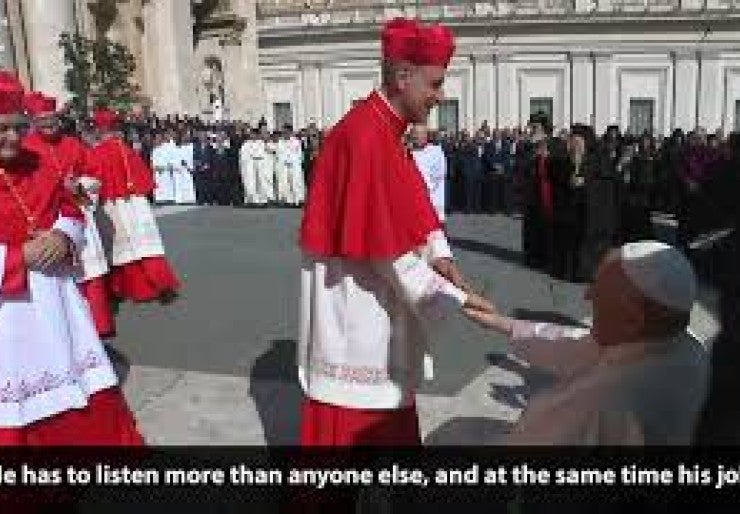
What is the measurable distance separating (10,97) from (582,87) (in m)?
38.6

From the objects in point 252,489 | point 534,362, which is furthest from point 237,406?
point 534,362

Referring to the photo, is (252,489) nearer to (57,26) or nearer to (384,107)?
(384,107)

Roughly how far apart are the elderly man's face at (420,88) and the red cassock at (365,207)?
0.26 feet

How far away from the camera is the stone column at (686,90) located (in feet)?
127

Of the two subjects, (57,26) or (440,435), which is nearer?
(440,435)

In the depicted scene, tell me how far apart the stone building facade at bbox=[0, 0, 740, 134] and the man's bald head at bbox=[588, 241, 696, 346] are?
84.9 ft

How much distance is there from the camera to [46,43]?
20.9m

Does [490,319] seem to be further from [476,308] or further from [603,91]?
[603,91]

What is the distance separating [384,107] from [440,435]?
92.7 inches

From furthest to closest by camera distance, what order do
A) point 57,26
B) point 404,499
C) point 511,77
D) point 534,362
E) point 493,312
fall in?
point 511,77, point 57,26, point 404,499, point 493,312, point 534,362

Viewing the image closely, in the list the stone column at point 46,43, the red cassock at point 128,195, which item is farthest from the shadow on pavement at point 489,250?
the stone column at point 46,43

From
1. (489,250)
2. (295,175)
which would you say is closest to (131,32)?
(295,175)

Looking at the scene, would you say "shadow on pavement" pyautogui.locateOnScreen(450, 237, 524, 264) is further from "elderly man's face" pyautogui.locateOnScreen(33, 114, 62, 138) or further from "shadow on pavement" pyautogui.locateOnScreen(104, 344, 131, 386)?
"elderly man's face" pyautogui.locateOnScreen(33, 114, 62, 138)

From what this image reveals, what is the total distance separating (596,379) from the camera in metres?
2.55
